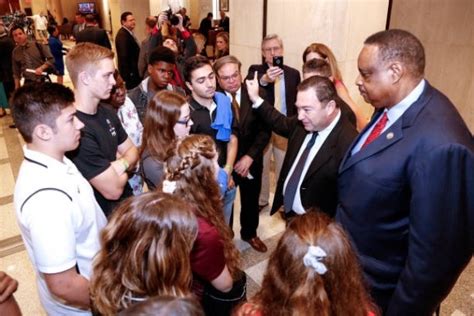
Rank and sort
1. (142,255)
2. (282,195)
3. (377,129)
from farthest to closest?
(282,195), (377,129), (142,255)

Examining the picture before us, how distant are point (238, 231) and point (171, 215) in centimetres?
218

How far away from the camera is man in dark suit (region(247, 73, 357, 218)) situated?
1.91m

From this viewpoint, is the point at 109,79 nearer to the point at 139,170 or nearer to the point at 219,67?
the point at 139,170

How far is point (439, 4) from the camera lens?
3.61 m

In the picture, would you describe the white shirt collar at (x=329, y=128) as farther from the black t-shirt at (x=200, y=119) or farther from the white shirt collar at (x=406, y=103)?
the black t-shirt at (x=200, y=119)

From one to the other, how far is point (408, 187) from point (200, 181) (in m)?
0.83

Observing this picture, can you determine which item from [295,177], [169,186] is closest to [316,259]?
[169,186]

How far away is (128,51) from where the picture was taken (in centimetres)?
563

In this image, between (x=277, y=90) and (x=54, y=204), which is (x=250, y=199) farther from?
(x=54, y=204)

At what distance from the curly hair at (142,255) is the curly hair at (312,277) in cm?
29

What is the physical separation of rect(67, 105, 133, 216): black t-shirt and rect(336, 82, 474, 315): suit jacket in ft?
3.97

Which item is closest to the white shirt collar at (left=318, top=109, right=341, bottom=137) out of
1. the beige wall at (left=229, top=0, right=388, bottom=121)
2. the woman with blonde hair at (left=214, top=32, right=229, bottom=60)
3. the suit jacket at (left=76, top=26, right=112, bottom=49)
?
the beige wall at (left=229, top=0, right=388, bottom=121)

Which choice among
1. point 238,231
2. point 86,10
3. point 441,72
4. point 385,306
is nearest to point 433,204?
point 385,306

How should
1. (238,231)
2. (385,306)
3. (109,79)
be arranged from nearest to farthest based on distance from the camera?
(385,306), (109,79), (238,231)
